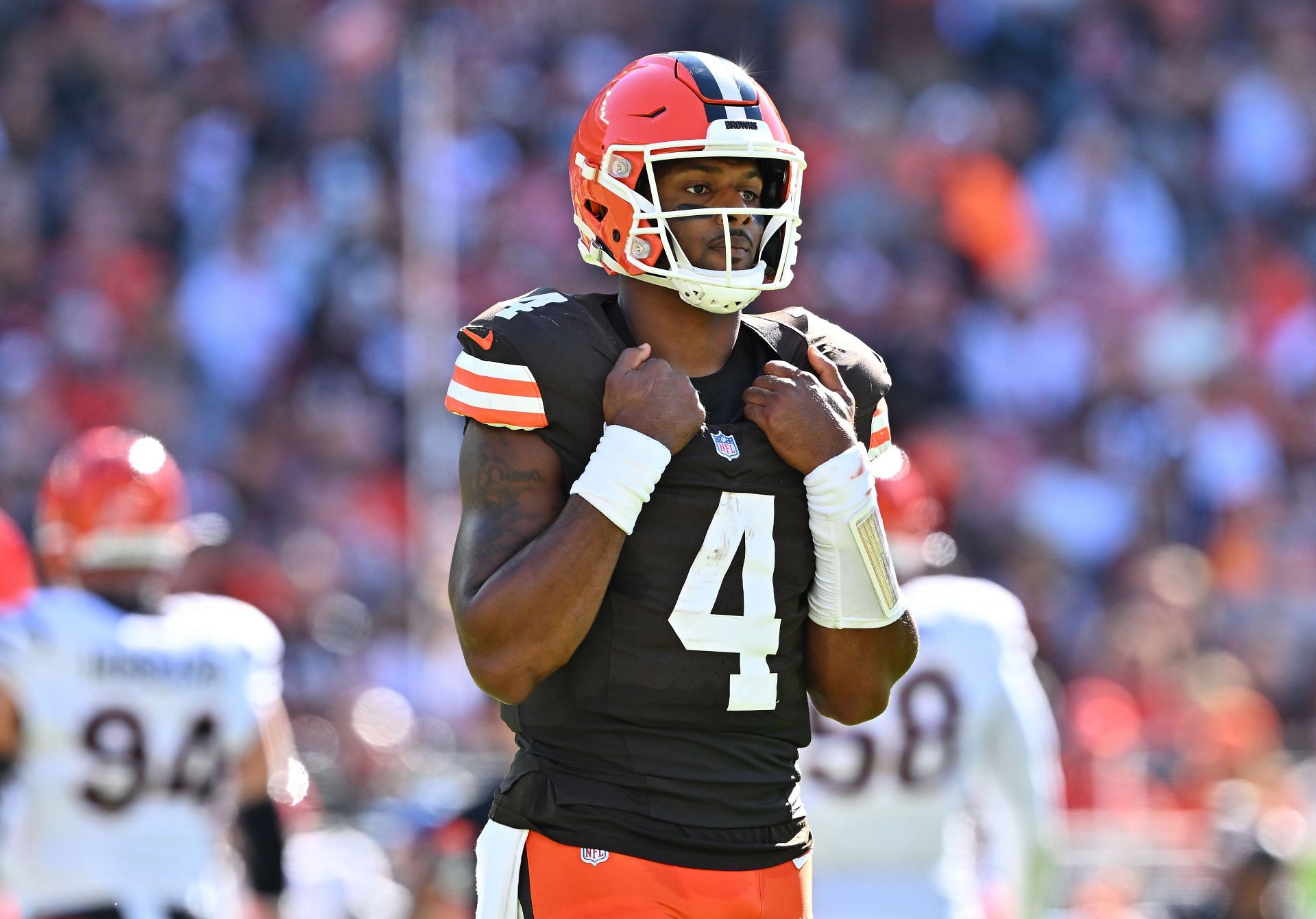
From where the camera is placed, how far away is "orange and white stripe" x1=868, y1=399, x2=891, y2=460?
3.10 meters

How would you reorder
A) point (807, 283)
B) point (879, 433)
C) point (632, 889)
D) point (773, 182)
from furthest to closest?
point (807, 283) → point (879, 433) → point (773, 182) → point (632, 889)

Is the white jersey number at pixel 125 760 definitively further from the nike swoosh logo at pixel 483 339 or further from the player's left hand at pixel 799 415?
the player's left hand at pixel 799 415

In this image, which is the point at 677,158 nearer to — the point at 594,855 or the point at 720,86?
the point at 720,86

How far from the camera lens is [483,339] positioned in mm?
2781

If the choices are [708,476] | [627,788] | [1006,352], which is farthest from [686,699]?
[1006,352]

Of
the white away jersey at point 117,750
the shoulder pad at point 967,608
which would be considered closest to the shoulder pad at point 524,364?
the white away jersey at point 117,750

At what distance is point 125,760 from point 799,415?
2.38m

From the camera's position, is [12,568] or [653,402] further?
[12,568]

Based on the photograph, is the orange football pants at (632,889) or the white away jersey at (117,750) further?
the white away jersey at (117,750)

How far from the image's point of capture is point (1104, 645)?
9.36 meters

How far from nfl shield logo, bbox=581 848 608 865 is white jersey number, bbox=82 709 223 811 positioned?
2143 millimetres

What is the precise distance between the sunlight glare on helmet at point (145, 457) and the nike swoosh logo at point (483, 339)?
7.42ft

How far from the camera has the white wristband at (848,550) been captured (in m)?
Result: 2.83

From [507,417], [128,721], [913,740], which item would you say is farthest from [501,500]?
[913,740]
